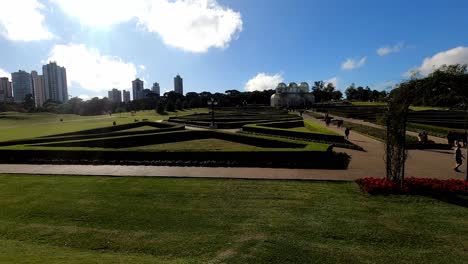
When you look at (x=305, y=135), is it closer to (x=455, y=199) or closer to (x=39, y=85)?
(x=455, y=199)

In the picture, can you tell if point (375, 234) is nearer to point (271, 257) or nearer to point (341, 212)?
point (341, 212)

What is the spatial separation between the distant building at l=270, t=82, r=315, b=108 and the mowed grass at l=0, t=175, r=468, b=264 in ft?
288

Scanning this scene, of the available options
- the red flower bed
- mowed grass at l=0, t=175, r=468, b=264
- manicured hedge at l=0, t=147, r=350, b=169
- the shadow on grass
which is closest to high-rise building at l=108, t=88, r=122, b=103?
manicured hedge at l=0, t=147, r=350, b=169

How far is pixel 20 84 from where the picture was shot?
150 m

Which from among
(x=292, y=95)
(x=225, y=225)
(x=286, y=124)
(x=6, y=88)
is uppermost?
(x=6, y=88)

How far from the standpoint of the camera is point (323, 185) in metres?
10.4

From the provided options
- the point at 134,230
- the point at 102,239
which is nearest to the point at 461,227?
the point at 134,230

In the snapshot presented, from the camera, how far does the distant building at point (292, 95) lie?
9698cm

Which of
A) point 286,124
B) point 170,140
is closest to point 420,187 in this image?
point 170,140

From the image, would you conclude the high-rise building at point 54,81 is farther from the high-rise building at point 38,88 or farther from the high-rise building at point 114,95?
the high-rise building at point 114,95

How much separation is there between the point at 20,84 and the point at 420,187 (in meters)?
178

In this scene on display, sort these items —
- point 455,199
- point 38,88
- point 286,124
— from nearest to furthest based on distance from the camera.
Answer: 1. point 455,199
2. point 286,124
3. point 38,88

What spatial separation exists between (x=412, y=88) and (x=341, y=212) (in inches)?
189

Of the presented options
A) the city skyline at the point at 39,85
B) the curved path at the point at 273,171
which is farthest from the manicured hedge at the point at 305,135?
the city skyline at the point at 39,85
